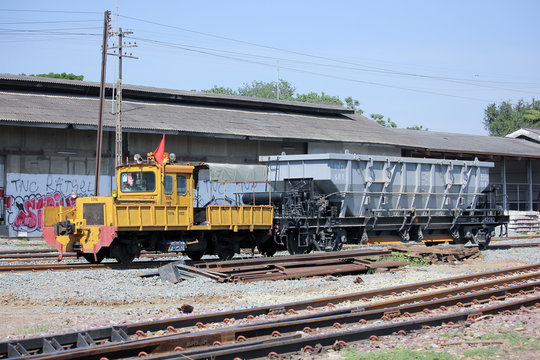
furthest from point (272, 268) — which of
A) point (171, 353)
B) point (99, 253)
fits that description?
point (171, 353)

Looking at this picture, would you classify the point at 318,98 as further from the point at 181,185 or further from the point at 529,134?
the point at 181,185

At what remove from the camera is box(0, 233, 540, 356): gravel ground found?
8961 millimetres

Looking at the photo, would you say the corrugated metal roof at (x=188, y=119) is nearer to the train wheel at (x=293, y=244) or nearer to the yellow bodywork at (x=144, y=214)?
the yellow bodywork at (x=144, y=214)

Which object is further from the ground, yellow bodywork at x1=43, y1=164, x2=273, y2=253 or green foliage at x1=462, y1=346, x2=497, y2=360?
yellow bodywork at x1=43, y1=164, x2=273, y2=253

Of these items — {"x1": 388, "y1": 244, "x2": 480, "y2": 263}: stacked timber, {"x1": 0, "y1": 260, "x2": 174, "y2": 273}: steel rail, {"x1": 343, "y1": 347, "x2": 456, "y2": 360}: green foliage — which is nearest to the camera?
{"x1": 343, "y1": 347, "x2": 456, "y2": 360}: green foliage

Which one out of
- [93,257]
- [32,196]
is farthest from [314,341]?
[32,196]

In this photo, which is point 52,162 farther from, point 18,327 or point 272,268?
point 18,327

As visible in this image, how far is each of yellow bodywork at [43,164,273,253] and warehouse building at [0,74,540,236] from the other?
11066 mm

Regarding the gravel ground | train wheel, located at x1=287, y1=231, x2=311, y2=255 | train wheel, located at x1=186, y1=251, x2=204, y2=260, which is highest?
train wheel, located at x1=287, y1=231, x2=311, y2=255

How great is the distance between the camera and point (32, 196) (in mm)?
26750

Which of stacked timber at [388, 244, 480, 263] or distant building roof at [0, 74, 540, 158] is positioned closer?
stacked timber at [388, 244, 480, 263]

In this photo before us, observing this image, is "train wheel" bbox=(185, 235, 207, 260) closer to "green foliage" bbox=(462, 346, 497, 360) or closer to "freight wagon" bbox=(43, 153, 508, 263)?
"freight wagon" bbox=(43, 153, 508, 263)

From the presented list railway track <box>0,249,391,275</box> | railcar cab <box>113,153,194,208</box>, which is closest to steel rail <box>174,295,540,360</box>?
railway track <box>0,249,391,275</box>

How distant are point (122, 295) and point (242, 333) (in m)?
4.37
